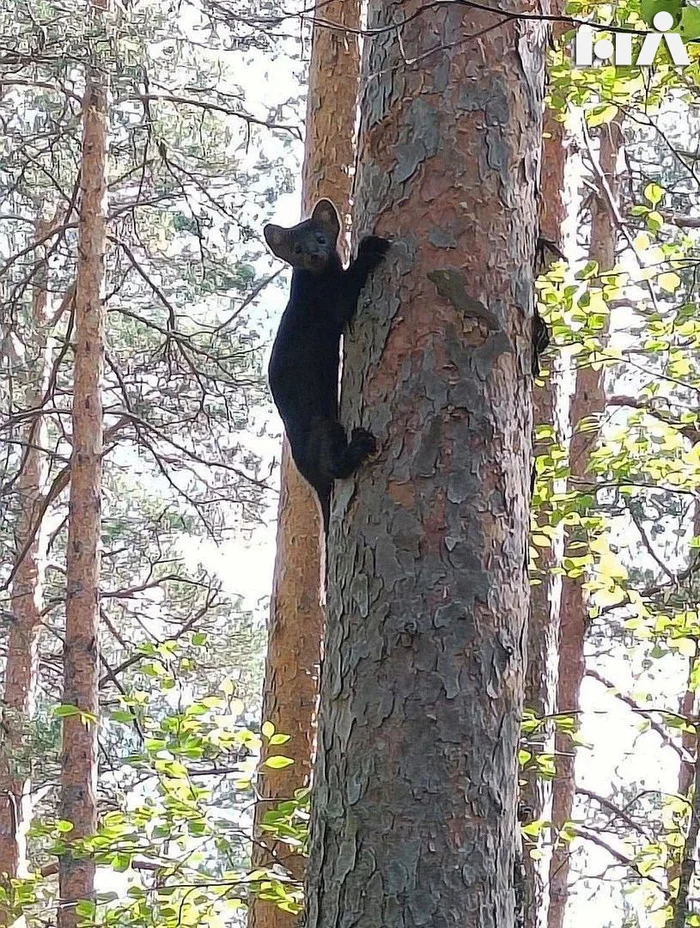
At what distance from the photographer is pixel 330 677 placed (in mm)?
2029

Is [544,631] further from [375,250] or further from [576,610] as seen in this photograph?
[576,610]

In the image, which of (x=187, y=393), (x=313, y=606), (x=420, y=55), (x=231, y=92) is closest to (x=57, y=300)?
(x=187, y=393)

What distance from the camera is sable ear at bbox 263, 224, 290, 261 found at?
3337 mm

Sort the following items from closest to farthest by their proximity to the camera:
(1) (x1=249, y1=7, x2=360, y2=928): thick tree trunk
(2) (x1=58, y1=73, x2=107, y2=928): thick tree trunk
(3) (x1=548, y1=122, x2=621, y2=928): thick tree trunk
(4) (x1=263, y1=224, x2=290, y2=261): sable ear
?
(4) (x1=263, y1=224, x2=290, y2=261): sable ear → (1) (x1=249, y1=7, x2=360, y2=928): thick tree trunk → (2) (x1=58, y1=73, x2=107, y2=928): thick tree trunk → (3) (x1=548, y1=122, x2=621, y2=928): thick tree trunk

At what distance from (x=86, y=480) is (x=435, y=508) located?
17.1ft

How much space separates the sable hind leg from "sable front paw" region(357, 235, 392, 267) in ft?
1.06

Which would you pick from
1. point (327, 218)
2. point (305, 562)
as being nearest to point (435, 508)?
point (327, 218)

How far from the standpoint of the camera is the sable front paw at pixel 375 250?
2.09 m

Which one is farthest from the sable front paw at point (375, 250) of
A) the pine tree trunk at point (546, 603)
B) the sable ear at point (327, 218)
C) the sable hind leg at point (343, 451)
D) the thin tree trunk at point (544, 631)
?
the thin tree trunk at point (544, 631)

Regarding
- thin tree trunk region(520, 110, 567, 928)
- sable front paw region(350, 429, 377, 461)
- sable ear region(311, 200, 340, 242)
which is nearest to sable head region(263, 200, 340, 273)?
sable ear region(311, 200, 340, 242)

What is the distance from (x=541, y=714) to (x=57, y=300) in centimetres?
733

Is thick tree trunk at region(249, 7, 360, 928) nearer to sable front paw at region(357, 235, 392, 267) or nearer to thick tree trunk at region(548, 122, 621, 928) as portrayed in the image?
thick tree trunk at region(548, 122, 621, 928)

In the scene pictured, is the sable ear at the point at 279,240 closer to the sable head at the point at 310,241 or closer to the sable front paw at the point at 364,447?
the sable head at the point at 310,241

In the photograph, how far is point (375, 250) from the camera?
209cm
